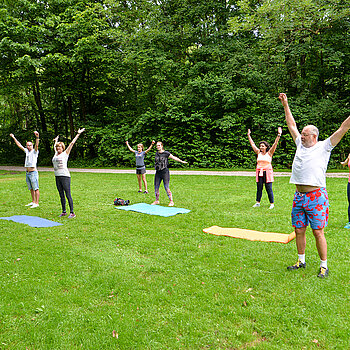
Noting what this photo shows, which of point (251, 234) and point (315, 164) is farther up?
point (315, 164)

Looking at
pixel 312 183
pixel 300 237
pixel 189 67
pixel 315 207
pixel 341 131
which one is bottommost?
pixel 300 237

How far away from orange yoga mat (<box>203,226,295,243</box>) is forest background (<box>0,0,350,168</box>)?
51.0ft

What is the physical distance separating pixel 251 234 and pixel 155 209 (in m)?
3.46

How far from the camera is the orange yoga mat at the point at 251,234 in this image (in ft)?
20.2

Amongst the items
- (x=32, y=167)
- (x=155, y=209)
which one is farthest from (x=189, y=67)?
(x=155, y=209)

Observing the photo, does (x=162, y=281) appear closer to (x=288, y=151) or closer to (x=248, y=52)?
(x=288, y=151)

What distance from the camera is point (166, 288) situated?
4.23m

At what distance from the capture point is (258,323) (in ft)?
11.1

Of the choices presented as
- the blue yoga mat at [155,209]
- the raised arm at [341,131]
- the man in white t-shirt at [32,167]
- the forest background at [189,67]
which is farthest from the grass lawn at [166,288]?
the forest background at [189,67]

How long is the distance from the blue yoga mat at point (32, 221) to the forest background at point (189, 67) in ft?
50.7

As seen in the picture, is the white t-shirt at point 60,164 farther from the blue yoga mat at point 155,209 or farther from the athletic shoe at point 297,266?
the athletic shoe at point 297,266

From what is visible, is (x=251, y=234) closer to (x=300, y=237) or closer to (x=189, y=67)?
(x=300, y=237)

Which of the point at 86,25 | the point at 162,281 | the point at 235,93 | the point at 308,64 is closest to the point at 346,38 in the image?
the point at 308,64

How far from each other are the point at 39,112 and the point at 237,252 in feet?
93.9
